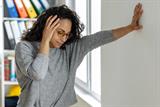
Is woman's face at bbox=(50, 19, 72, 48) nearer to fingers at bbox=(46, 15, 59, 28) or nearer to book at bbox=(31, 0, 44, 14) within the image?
fingers at bbox=(46, 15, 59, 28)

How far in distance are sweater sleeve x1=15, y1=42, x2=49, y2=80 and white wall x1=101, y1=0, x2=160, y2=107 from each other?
471 mm

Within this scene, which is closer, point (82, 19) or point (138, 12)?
point (138, 12)

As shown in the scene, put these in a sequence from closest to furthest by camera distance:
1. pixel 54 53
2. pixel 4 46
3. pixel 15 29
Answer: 1. pixel 54 53
2. pixel 15 29
3. pixel 4 46

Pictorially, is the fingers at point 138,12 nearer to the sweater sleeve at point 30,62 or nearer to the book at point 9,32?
the sweater sleeve at point 30,62

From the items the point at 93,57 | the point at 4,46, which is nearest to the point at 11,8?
the point at 4,46

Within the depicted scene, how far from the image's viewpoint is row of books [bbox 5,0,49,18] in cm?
375

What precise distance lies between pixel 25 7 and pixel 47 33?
2041 mm

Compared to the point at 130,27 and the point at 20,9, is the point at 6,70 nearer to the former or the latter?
the point at 20,9

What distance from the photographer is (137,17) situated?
178cm

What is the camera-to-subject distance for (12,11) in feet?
12.5

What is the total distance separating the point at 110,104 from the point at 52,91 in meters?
0.44

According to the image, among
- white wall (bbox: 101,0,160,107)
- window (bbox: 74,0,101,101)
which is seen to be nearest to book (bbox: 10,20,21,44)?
window (bbox: 74,0,101,101)

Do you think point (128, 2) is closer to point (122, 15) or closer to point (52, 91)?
point (122, 15)

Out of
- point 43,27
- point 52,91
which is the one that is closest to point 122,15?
point 43,27
